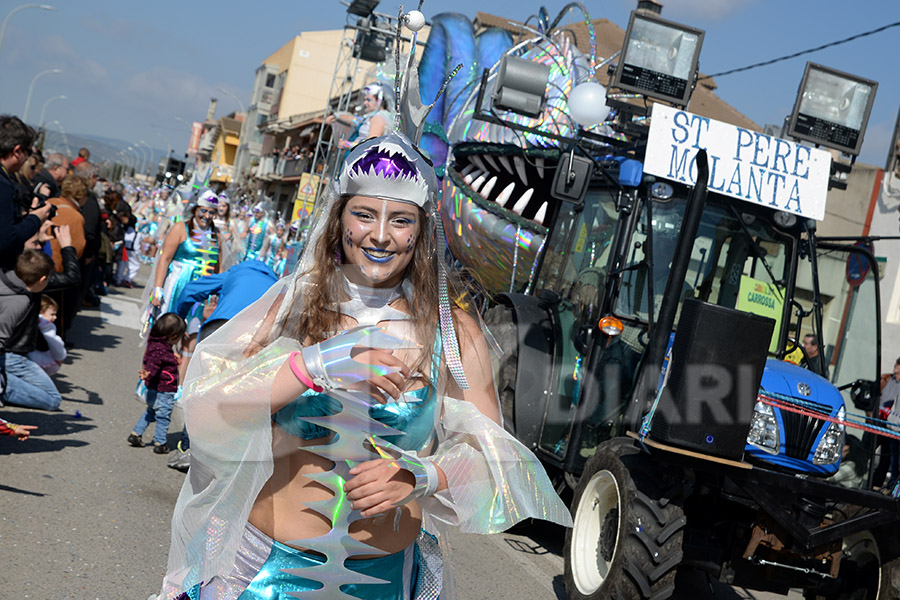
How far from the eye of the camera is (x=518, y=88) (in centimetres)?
670

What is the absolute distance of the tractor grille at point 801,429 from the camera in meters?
4.89

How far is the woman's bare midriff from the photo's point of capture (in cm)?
212

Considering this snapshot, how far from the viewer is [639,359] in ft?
18.2

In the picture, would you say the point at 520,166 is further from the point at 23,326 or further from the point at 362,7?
the point at 362,7

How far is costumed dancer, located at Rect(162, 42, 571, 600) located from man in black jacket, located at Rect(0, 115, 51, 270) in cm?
403

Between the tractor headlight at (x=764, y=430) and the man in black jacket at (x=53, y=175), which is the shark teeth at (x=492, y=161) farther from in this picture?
the tractor headlight at (x=764, y=430)

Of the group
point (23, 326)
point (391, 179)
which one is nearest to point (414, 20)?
point (391, 179)

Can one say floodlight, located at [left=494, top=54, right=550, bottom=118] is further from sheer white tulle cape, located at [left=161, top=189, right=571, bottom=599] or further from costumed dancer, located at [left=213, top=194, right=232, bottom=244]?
sheer white tulle cape, located at [left=161, top=189, right=571, bottom=599]

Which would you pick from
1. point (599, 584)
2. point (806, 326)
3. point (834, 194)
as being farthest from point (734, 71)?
point (599, 584)

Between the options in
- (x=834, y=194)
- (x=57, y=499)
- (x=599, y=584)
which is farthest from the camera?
(x=834, y=194)

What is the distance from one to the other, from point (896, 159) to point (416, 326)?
17615 millimetres

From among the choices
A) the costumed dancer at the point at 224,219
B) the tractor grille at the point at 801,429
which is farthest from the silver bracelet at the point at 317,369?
the costumed dancer at the point at 224,219

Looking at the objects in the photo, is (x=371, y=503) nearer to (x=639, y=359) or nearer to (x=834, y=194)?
(x=639, y=359)

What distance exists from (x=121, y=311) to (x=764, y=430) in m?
11.8
